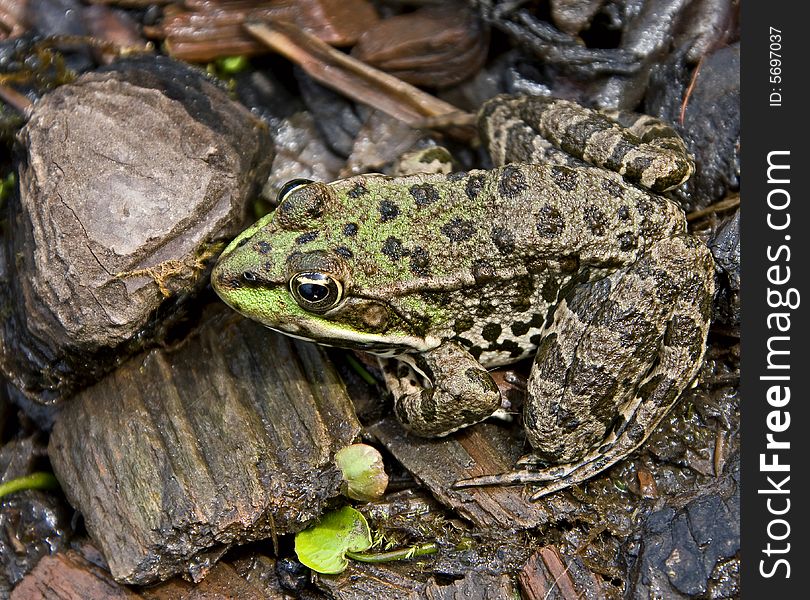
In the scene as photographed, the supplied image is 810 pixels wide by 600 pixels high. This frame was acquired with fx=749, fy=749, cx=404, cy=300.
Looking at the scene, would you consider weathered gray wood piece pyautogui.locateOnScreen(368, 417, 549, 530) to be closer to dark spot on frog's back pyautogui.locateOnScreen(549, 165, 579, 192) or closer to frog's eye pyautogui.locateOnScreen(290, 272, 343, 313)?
frog's eye pyautogui.locateOnScreen(290, 272, 343, 313)

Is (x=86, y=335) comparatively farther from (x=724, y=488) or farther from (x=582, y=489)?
(x=724, y=488)

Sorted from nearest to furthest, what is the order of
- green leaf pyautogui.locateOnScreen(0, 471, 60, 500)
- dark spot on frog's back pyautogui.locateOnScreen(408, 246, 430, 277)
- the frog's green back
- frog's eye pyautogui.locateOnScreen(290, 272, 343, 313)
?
frog's eye pyautogui.locateOnScreen(290, 272, 343, 313)
the frog's green back
dark spot on frog's back pyautogui.locateOnScreen(408, 246, 430, 277)
green leaf pyautogui.locateOnScreen(0, 471, 60, 500)

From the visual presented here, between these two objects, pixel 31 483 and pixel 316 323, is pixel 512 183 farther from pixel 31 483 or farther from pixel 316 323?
pixel 31 483

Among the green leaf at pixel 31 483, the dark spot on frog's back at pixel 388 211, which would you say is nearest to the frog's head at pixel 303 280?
the dark spot on frog's back at pixel 388 211

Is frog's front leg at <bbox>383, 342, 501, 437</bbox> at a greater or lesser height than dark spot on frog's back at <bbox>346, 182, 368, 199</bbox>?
lesser

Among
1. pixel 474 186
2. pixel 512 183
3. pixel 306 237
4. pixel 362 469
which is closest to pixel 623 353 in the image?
pixel 512 183

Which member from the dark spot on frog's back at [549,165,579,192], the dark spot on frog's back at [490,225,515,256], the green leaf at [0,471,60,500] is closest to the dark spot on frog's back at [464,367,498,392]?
the dark spot on frog's back at [490,225,515,256]

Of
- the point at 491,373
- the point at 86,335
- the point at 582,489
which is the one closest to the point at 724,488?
the point at 582,489
